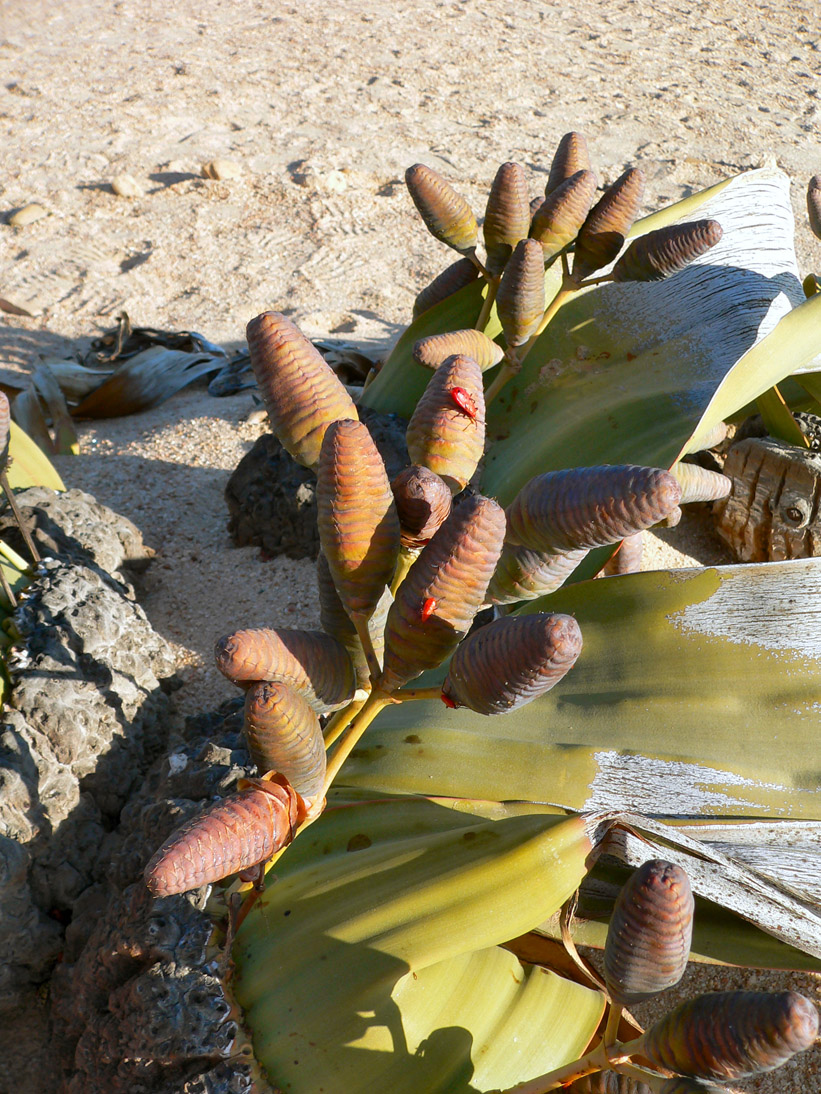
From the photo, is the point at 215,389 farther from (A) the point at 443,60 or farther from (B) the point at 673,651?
(A) the point at 443,60

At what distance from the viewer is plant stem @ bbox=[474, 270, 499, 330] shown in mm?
1030

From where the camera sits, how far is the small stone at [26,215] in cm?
271

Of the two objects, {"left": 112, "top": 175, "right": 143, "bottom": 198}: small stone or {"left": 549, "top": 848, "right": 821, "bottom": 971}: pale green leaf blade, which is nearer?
{"left": 549, "top": 848, "right": 821, "bottom": 971}: pale green leaf blade

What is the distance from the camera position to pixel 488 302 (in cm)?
105

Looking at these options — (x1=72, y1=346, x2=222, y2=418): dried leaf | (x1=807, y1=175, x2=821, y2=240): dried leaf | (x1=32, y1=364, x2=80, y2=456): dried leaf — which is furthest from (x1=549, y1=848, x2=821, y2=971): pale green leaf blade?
(x1=72, y1=346, x2=222, y2=418): dried leaf

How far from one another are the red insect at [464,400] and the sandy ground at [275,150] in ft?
2.37

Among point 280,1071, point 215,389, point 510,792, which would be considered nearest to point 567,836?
point 510,792

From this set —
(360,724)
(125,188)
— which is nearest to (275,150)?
(125,188)

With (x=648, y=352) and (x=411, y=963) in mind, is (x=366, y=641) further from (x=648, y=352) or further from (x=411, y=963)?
(x=648, y=352)

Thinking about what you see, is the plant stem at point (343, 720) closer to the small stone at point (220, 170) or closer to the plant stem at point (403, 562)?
the plant stem at point (403, 562)

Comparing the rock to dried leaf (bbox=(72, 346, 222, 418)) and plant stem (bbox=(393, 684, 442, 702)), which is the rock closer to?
plant stem (bbox=(393, 684, 442, 702))

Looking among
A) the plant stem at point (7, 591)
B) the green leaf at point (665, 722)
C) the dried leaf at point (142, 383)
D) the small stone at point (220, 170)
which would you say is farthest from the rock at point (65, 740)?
the small stone at point (220, 170)

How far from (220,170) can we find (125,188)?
32 cm

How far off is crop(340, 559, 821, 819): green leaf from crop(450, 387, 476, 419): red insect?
13.1 inches
